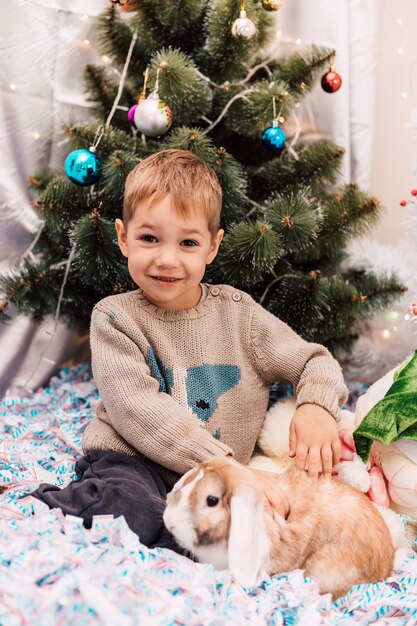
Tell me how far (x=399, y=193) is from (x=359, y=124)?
24 cm

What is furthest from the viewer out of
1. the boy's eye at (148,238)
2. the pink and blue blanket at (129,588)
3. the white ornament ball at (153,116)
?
the white ornament ball at (153,116)

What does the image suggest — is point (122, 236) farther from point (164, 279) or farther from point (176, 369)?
point (176, 369)

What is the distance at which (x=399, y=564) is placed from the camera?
1.02 metres

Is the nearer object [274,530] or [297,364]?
[274,530]

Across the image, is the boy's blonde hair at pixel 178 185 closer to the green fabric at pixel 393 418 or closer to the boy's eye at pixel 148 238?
the boy's eye at pixel 148 238

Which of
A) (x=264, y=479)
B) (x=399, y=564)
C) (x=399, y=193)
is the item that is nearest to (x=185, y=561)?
(x=264, y=479)

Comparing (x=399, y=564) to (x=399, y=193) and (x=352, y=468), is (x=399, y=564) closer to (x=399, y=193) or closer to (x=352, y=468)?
(x=352, y=468)

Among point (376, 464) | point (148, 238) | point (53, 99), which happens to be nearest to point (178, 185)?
point (148, 238)

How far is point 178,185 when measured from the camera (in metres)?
1.15

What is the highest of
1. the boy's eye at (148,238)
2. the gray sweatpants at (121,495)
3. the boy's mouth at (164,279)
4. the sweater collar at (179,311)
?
the boy's eye at (148,238)

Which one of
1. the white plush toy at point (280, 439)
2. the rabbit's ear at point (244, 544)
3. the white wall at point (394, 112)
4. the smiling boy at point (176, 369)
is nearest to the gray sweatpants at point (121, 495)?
the smiling boy at point (176, 369)

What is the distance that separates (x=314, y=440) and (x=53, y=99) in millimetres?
1237

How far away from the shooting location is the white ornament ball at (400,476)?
1.09 metres

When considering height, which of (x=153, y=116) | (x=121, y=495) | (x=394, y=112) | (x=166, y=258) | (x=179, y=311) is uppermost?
(x=394, y=112)
